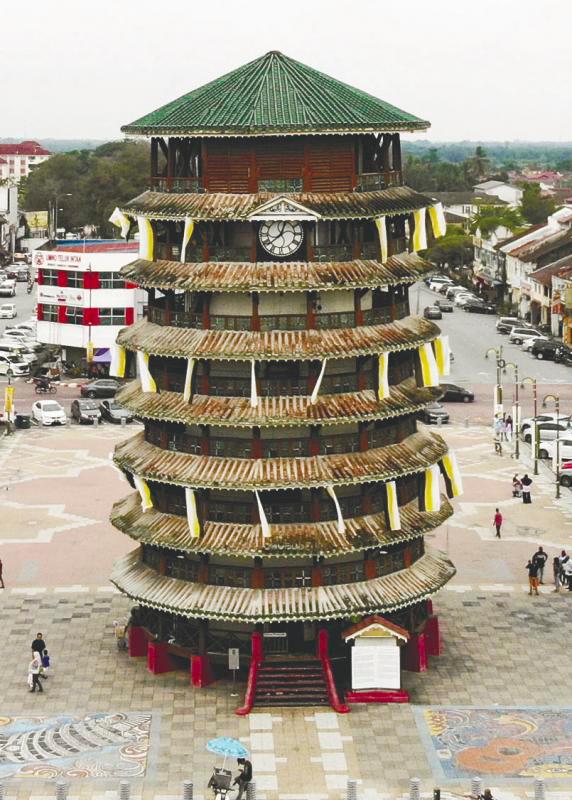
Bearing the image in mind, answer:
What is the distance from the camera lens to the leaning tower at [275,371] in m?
60.8

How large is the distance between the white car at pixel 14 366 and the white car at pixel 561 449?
175 feet

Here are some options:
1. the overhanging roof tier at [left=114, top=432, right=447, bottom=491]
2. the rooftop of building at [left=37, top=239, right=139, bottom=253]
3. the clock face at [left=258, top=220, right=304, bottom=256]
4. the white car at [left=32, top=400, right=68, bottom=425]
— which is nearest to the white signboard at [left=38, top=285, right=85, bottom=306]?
the rooftop of building at [left=37, top=239, right=139, bottom=253]

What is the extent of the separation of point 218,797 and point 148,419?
1655 centimetres

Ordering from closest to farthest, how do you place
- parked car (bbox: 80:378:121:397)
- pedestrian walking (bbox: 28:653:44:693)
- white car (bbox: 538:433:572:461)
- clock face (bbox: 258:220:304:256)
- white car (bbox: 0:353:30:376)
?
clock face (bbox: 258:220:304:256) → pedestrian walking (bbox: 28:653:44:693) → white car (bbox: 538:433:572:461) → parked car (bbox: 80:378:121:397) → white car (bbox: 0:353:30:376)

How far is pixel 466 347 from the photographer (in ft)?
547

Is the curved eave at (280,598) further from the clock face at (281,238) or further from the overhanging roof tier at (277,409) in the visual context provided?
the clock face at (281,238)

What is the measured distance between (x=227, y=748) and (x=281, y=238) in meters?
19.4

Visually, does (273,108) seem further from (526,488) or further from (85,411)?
(85,411)

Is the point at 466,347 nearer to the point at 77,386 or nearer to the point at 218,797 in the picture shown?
the point at 77,386

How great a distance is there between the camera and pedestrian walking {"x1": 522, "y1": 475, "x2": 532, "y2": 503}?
96.2 meters

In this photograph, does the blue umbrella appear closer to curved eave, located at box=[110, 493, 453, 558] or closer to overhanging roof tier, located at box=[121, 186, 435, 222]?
curved eave, located at box=[110, 493, 453, 558]

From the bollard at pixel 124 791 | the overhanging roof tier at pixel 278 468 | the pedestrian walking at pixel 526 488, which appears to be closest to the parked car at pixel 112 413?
the pedestrian walking at pixel 526 488

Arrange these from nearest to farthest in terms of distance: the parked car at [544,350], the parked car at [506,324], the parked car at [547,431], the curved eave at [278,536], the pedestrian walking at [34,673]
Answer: the curved eave at [278,536] < the pedestrian walking at [34,673] < the parked car at [547,431] < the parked car at [544,350] < the parked car at [506,324]

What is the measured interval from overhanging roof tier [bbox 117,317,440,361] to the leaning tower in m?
0.08
